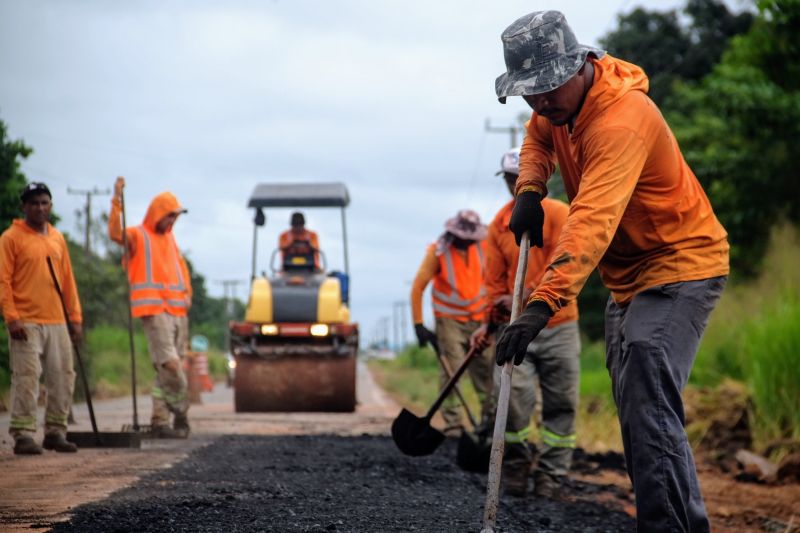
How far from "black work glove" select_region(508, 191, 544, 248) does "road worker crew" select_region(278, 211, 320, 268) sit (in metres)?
9.73

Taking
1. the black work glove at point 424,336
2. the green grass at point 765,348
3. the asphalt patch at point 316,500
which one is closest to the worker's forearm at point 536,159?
the asphalt patch at point 316,500

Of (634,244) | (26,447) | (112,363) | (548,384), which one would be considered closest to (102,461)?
(26,447)

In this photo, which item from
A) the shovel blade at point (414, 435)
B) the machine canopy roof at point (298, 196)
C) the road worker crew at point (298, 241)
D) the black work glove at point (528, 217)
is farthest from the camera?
the machine canopy roof at point (298, 196)

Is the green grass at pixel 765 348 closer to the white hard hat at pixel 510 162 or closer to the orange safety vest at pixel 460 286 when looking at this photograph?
the orange safety vest at pixel 460 286

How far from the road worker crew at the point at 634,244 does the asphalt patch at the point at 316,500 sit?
46.7 inches

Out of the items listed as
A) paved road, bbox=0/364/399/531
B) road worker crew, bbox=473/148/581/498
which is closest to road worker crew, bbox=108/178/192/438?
paved road, bbox=0/364/399/531

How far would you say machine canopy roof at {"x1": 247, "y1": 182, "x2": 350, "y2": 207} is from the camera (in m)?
15.0

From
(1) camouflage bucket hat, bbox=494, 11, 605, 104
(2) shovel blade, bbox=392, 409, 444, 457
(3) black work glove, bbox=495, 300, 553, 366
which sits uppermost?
(1) camouflage bucket hat, bbox=494, 11, 605, 104

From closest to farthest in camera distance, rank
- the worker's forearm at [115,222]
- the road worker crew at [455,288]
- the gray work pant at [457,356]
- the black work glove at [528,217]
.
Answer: the black work glove at [528,217] → the worker's forearm at [115,222] → the gray work pant at [457,356] → the road worker crew at [455,288]

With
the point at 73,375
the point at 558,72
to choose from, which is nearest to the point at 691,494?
the point at 558,72

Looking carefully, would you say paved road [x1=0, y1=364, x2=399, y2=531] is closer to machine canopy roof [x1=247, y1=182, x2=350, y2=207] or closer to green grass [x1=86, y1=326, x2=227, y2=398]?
machine canopy roof [x1=247, y1=182, x2=350, y2=207]

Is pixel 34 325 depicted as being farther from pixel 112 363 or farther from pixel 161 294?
pixel 112 363

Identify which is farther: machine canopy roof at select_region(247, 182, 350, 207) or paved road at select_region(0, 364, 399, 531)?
machine canopy roof at select_region(247, 182, 350, 207)

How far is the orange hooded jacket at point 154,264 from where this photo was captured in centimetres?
938
